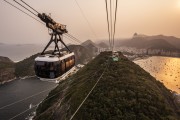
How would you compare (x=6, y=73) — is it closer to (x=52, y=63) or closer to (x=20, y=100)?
(x=20, y=100)

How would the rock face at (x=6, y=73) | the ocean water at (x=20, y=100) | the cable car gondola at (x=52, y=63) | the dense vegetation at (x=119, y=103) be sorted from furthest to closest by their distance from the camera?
the rock face at (x=6, y=73)
the ocean water at (x=20, y=100)
the dense vegetation at (x=119, y=103)
the cable car gondola at (x=52, y=63)

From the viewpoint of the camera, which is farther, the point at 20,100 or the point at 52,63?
the point at 20,100

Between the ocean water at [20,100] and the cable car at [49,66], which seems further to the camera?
the ocean water at [20,100]

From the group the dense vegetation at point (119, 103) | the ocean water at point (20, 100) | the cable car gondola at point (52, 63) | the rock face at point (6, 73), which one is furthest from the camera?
the rock face at point (6, 73)

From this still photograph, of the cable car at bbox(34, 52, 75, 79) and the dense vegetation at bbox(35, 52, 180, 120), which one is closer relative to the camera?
the cable car at bbox(34, 52, 75, 79)

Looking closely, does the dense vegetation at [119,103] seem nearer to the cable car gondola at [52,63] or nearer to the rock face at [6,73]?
the cable car gondola at [52,63]

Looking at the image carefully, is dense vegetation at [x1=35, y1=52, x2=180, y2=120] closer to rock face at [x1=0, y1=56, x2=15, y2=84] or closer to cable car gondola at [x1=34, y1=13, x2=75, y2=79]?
cable car gondola at [x1=34, y1=13, x2=75, y2=79]

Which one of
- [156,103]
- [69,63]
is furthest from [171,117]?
[69,63]

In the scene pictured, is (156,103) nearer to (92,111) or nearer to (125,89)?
(125,89)

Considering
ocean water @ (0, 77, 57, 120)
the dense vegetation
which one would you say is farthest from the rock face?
the dense vegetation

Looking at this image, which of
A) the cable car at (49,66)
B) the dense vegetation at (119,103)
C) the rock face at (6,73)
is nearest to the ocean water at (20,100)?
the dense vegetation at (119,103)

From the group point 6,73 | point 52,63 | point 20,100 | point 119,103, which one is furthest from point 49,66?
point 6,73

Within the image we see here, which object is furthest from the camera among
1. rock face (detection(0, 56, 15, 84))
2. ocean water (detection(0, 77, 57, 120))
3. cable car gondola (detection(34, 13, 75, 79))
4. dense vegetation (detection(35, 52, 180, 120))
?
rock face (detection(0, 56, 15, 84))
